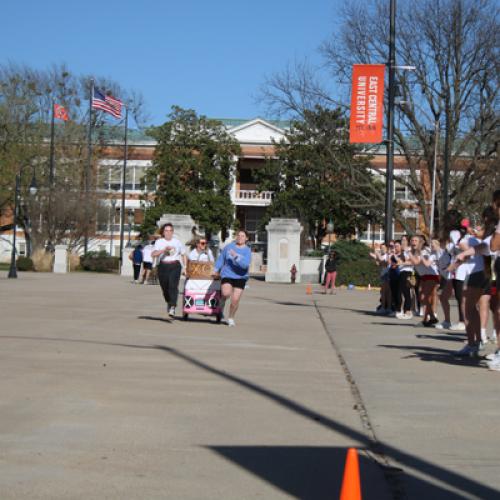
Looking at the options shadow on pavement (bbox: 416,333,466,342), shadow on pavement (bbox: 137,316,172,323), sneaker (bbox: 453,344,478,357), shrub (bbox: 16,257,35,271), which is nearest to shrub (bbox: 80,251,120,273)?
shrub (bbox: 16,257,35,271)

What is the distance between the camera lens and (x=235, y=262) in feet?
56.2

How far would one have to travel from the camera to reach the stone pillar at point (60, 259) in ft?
171

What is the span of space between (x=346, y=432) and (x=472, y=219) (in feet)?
136

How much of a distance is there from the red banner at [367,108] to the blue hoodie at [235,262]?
13.2 m

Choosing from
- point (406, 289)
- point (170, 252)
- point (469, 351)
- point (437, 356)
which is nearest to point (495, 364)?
point (469, 351)

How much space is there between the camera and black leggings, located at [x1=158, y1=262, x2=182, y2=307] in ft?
58.4

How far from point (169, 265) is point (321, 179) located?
121 ft

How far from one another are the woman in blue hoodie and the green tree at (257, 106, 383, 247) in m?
26.3

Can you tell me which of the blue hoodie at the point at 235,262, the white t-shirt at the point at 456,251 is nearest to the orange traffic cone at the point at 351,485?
the white t-shirt at the point at 456,251

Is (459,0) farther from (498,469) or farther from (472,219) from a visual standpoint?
(498,469)

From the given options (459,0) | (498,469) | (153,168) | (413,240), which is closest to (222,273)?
(413,240)

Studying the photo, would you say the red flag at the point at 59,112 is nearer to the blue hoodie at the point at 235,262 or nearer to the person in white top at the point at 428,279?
the person in white top at the point at 428,279

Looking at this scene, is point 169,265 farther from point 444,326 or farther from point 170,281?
point 444,326

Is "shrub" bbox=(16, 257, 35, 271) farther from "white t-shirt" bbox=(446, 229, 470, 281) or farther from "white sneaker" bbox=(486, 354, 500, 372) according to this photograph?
"white sneaker" bbox=(486, 354, 500, 372)
